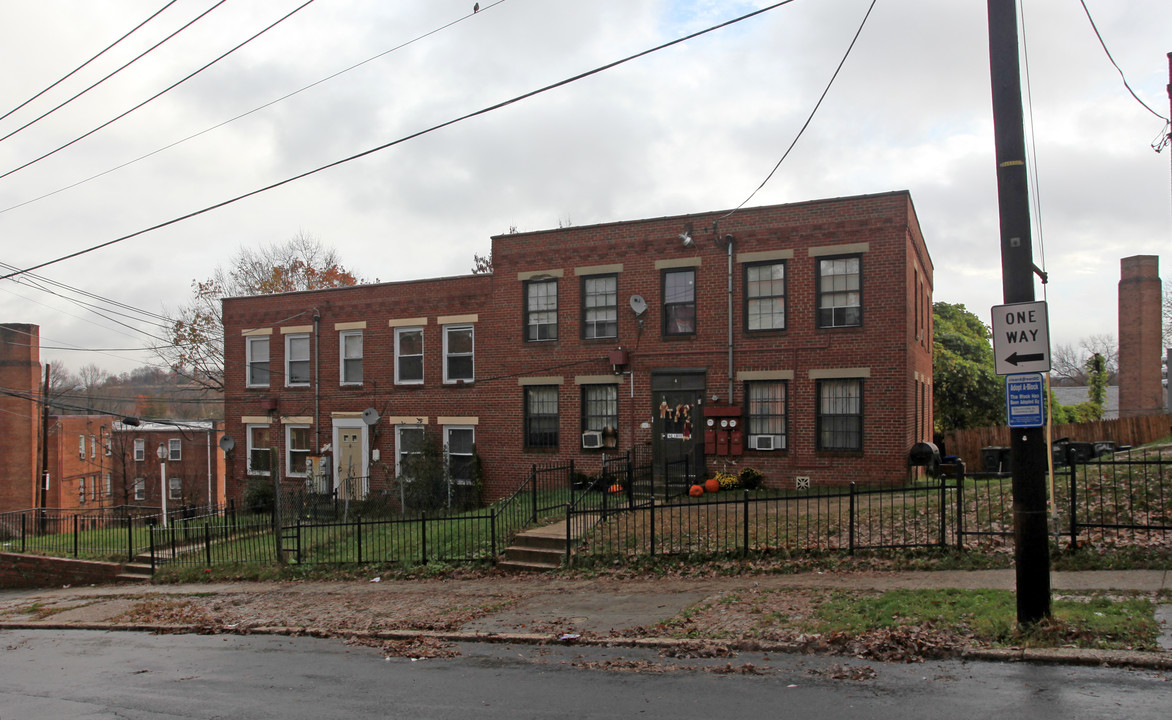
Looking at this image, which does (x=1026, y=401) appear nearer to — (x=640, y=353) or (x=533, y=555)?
(x=533, y=555)

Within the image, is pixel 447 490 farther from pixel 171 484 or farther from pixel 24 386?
pixel 171 484

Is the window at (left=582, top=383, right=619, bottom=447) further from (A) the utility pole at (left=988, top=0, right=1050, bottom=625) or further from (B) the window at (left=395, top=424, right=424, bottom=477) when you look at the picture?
(A) the utility pole at (left=988, top=0, right=1050, bottom=625)

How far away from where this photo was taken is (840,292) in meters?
Answer: 19.2

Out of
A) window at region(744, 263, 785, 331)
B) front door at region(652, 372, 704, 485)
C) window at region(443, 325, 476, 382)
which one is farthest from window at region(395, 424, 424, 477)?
→ window at region(744, 263, 785, 331)

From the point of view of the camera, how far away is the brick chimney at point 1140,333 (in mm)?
41000

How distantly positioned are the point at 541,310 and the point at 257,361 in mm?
11277

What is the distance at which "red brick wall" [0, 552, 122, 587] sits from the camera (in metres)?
19.2

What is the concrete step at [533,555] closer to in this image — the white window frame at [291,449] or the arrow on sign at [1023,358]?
the arrow on sign at [1023,358]

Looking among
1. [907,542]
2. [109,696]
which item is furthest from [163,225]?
[907,542]

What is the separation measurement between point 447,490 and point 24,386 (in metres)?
27.4

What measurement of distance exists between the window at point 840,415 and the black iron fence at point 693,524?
1233 millimetres

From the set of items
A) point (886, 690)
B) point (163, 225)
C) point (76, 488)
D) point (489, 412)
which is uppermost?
point (163, 225)

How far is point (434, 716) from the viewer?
693 cm

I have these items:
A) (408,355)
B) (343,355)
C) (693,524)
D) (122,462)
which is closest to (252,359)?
(343,355)
